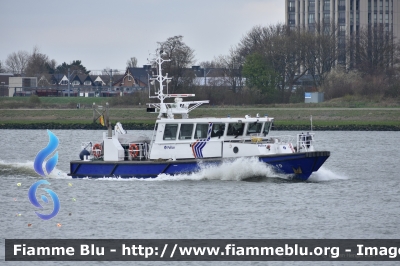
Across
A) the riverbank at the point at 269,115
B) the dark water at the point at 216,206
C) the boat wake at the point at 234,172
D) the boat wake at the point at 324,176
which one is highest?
the riverbank at the point at 269,115

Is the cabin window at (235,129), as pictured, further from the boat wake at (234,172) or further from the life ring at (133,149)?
the life ring at (133,149)

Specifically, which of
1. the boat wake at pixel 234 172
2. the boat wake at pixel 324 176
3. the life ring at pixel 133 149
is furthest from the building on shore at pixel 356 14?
the boat wake at pixel 234 172

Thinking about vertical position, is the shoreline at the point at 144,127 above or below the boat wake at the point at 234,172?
above

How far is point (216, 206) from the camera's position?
3045cm

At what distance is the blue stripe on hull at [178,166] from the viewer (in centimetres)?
3391

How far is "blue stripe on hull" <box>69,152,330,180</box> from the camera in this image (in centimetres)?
3391

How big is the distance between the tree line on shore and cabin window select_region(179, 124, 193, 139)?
38.0 metres

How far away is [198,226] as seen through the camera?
A: 89.4 ft

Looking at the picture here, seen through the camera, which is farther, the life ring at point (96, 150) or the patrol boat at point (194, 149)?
the life ring at point (96, 150)

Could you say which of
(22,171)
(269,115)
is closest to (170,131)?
(22,171)

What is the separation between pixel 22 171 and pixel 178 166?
952 centimetres

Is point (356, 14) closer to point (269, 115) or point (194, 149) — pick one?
point (269, 115)

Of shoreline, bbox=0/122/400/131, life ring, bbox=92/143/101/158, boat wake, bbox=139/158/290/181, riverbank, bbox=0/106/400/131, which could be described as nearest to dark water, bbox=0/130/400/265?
boat wake, bbox=139/158/290/181

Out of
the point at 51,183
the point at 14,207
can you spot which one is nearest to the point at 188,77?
the point at 51,183
